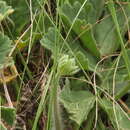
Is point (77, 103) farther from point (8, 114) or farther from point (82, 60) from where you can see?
point (8, 114)

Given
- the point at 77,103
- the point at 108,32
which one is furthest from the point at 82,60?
the point at 108,32

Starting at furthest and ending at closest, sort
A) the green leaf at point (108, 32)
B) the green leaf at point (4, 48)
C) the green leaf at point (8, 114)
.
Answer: the green leaf at point (108, 32) < the green leaf at point (4, 48) < the green leaf at point (8, 114)

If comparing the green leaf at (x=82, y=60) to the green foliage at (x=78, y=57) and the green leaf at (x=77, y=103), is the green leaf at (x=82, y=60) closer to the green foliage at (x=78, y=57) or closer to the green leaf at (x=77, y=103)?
the green foliage at (x=78, y=57)

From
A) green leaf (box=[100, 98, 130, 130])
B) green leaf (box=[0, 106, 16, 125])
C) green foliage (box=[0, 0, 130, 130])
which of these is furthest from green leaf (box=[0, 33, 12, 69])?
green leaf (box=[100, 98, 130, 130])

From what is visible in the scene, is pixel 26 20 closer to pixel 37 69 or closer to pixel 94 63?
pixel 37 69

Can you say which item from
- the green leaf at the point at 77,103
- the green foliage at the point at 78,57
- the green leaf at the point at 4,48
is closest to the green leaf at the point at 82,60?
the green foliage at the point at 78,57

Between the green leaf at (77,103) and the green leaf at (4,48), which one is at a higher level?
the green leaf at (4,48)

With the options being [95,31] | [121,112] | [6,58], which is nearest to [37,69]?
[6,58]

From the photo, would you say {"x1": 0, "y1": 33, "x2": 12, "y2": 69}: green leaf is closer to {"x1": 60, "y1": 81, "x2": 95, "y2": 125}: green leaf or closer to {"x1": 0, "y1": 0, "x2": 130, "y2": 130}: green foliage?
{"x1": 0, "y1": 0, "x2": 130, "y2": 130}: green foliage
